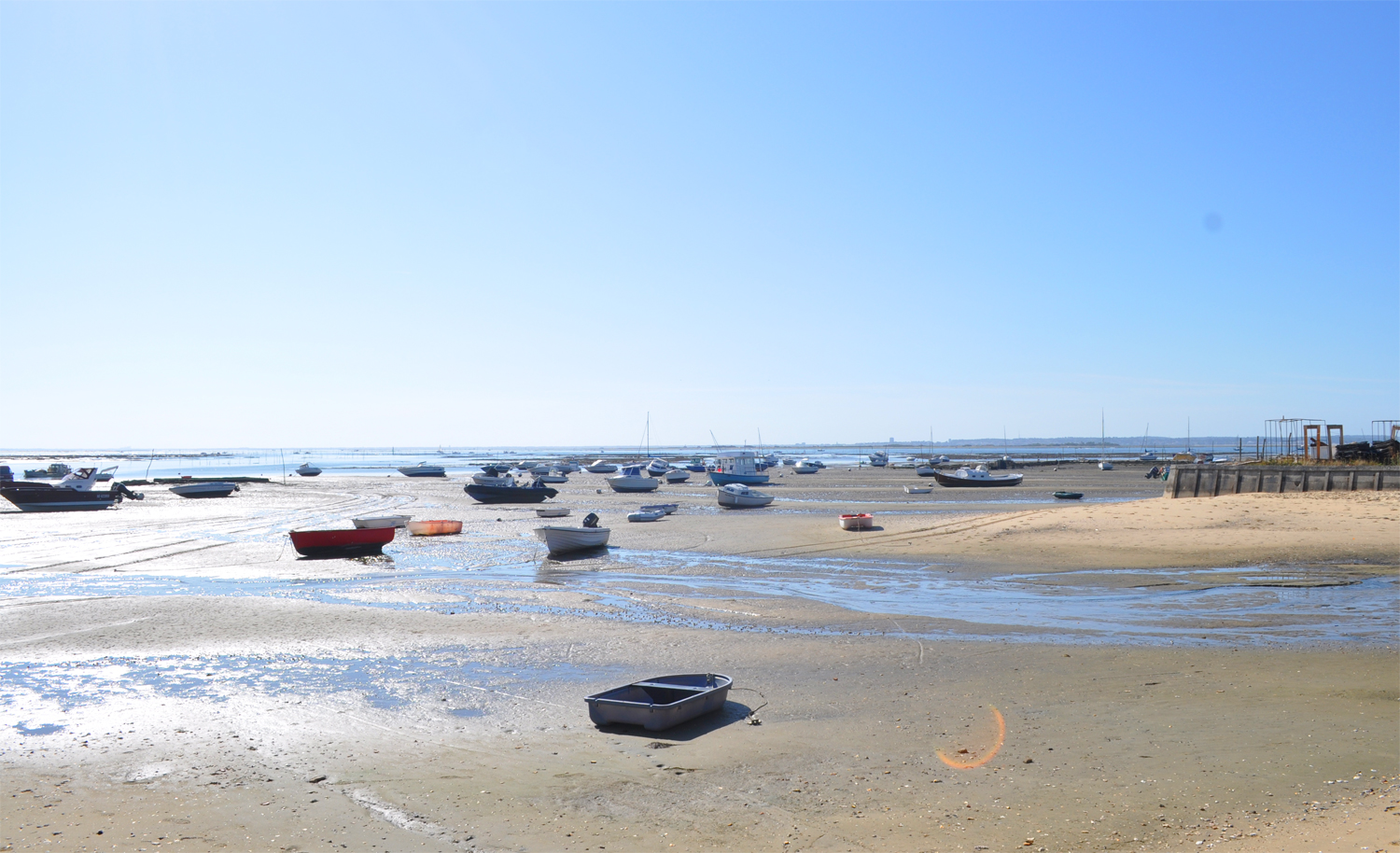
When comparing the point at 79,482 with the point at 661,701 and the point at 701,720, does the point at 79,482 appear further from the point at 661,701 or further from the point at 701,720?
the point at 701,720

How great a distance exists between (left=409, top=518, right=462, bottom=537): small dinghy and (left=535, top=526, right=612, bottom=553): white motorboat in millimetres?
10233

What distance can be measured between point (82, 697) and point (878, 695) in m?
12.0

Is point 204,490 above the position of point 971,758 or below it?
below

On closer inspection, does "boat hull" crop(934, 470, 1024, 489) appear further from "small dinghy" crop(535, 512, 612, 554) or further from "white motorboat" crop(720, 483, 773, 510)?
"small dinghy" crop(535, 512, 612, 554)

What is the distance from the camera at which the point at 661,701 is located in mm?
12188

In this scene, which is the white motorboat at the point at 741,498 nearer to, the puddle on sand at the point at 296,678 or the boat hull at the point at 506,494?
the boat hull at the point at 506,494

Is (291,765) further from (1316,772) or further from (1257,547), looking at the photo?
(1257,547)

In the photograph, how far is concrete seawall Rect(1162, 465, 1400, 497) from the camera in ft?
116

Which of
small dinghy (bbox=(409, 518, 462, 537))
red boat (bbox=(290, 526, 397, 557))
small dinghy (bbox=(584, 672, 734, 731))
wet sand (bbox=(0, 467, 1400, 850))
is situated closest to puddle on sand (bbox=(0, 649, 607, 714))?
wet sand (bbox=(0, 467, 1400, 850))

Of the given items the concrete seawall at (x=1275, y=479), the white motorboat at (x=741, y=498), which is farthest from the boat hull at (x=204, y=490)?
the concrete seawall at (x=1275, y=479)

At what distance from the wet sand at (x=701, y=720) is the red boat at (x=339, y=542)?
4414mm

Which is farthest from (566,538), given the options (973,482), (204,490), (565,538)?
(204,490)

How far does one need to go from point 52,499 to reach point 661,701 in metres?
62.6

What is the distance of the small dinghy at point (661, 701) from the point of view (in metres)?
11.3
